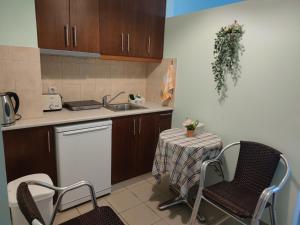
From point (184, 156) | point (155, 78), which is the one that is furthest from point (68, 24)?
point (184, 156)

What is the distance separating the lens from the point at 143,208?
7.09ft

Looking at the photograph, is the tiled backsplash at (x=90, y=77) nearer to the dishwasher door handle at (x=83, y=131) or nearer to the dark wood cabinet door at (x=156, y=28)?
the dark wood cabinet door at (x=156, y=28)

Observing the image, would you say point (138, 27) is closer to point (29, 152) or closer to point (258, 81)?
point (258, 81)

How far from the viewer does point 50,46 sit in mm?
1956

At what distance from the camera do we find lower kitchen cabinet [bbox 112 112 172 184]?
2367 mm

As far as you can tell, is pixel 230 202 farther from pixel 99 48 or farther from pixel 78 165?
pixel 99 48

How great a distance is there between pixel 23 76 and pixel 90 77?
892 mm

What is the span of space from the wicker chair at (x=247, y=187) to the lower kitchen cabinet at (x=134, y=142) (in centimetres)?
99

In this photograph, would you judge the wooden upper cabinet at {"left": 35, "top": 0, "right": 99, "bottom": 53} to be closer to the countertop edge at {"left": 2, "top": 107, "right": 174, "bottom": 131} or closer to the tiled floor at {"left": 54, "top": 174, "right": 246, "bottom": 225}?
the countertop edge at {"left": 2, "top": 107, "right": 174, "bottom": 131}

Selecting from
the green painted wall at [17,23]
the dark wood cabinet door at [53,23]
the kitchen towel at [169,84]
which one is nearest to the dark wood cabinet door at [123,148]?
the kitchen towel at [169,84]

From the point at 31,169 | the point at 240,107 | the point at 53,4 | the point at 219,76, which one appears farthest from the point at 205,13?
the point at 31,169

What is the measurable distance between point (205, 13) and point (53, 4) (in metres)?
1.51

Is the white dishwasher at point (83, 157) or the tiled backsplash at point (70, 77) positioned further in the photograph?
the white dishwasher at point (83, 157)

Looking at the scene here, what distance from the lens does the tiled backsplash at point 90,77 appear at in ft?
7.77
